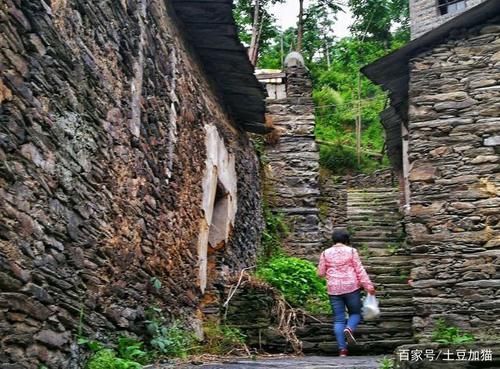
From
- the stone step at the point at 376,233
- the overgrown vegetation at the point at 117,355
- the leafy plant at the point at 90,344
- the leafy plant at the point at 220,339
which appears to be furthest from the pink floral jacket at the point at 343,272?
the stone step at the point at 376,233

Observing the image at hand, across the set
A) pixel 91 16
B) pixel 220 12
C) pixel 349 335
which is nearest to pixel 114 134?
pixel 91 16

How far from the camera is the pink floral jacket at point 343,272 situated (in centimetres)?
557

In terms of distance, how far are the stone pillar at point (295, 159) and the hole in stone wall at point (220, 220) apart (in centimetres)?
344

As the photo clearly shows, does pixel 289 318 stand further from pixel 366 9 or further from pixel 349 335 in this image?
pixel 366 9

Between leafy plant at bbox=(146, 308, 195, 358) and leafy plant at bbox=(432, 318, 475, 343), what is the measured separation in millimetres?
2373

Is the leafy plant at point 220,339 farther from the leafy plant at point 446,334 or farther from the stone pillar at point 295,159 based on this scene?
the stone pillar at point 295,159

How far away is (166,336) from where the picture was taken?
4789mm

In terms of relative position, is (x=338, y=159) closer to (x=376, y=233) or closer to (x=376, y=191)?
(x=376, y=191)

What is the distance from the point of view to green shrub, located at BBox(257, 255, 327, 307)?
7.78 m

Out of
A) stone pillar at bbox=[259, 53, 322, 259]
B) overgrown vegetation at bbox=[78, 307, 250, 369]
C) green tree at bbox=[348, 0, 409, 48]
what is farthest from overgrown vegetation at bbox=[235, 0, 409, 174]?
overgrown vegetation at bbox=[78, 307, 250, 369]

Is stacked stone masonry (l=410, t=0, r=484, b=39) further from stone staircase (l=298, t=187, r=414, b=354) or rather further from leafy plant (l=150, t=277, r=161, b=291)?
leafy plant (l=150, t=277, r=161, b=291)

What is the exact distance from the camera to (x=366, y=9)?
2180 centimetres

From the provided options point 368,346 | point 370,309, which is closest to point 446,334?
point 368,346

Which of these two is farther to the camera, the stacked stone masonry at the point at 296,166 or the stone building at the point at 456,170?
the stacked stone masonry at the point at 296,166
